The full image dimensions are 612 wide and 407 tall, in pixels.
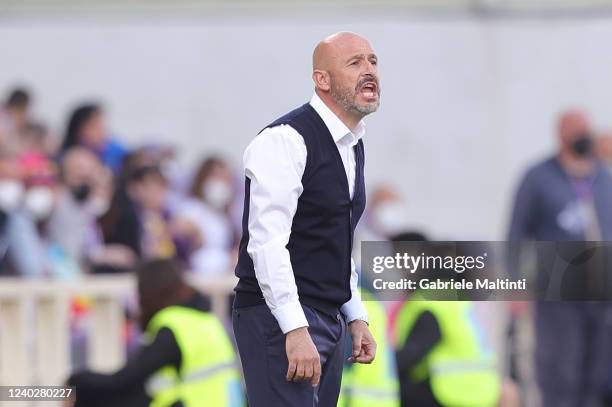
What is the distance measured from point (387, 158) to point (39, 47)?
2.35 meters

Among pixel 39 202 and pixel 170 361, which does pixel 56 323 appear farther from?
pixel 170 361

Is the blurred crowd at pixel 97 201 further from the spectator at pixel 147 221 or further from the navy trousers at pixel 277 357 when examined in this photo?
the navy trousers at pixel 277 357

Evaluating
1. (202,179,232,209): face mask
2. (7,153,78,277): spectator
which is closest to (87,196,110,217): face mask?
(7,153,78,277): spectator

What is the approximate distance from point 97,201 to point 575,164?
2864 mm

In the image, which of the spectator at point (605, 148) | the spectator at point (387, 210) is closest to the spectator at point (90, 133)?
the spectator at point (387, 210)

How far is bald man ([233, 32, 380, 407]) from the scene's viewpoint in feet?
13.5

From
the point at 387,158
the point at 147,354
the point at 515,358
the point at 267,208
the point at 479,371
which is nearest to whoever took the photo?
the point at 267,208

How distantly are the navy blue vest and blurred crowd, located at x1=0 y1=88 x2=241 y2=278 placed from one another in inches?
190

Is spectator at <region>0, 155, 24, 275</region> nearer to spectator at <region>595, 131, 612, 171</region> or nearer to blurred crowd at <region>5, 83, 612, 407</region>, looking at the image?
blurred crowd at <region>5, 83, 612, 407</region>

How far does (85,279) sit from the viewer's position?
8617mm

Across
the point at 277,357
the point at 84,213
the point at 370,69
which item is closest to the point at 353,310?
the point at 277,357

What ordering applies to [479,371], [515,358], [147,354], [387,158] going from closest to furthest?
[147,354] → [479,371] → [515,358] → [387,158]

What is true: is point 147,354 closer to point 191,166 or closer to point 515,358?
point 515,358

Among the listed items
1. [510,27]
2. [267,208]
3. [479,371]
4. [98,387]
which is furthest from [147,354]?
[510,27]
